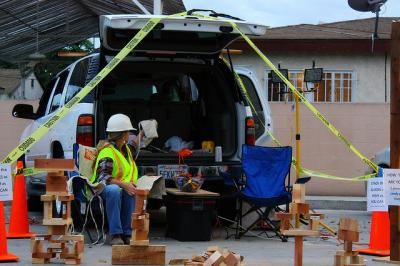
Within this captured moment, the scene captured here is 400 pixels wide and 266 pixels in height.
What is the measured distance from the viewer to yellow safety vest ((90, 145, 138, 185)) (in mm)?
9047

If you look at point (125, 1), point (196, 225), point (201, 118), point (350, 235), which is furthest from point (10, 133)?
point (350, 235)

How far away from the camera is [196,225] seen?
32.0ft

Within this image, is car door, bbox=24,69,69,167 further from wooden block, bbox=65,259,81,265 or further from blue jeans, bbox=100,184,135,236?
wooden block, bbox=65,259,81,265

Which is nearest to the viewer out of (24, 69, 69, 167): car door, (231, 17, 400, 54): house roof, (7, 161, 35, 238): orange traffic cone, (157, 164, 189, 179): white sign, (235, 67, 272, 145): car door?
(157, 164, 189, 179): white sign

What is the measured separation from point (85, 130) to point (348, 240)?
350cm

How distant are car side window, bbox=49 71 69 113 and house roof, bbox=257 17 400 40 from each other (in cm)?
998

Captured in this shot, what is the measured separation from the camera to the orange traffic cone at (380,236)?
9.14 m

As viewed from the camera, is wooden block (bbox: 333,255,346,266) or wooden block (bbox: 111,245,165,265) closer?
wooden block (bbox: 333,255,346,266)

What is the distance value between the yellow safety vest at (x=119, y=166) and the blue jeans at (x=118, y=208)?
0.64 feet

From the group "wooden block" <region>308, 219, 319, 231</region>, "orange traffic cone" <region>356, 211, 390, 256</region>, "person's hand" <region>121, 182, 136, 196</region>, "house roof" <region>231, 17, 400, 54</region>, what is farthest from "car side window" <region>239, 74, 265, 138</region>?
"house roof" <region>231, 17, 400, 54</region>

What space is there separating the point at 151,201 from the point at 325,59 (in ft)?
40.0

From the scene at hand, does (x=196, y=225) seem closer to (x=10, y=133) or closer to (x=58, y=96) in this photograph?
(x=58, y=96)

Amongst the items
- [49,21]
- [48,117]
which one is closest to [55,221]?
[48,117]

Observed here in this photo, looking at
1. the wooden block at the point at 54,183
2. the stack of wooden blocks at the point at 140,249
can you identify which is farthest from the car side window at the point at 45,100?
the stack of wooden blocks at the point at 140,249
